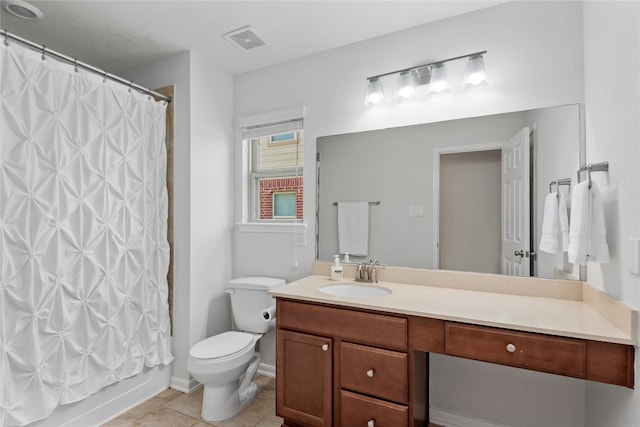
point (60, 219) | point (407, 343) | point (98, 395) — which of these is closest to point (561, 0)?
point (407, 343)

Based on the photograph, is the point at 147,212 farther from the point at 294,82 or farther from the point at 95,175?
the point at 294,82

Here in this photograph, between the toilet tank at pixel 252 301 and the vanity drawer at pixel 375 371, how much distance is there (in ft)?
2.83

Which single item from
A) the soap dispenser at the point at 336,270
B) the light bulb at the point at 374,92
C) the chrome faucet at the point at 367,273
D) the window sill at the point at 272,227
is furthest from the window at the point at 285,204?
the light bulb at the point at 374,92

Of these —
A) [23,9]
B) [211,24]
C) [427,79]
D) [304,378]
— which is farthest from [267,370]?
[23,9]

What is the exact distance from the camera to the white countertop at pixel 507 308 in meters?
1.22

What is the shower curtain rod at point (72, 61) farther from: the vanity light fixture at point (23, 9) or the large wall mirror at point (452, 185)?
the large wall mirror at point (452, 185)

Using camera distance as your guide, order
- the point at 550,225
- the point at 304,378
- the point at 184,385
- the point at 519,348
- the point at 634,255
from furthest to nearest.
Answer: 1. the point at 184,385
2. the point at 304,378
3. the point at 550,225
4. the point at 519,348
5. the point at 634,255

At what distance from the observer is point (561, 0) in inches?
66.7

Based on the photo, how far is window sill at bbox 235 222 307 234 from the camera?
97.7 inches

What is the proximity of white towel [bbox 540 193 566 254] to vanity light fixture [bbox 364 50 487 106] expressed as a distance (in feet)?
2.49

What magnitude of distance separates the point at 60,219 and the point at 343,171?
173cm

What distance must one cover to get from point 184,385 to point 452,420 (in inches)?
73.0

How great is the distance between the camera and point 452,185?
77.2 inches

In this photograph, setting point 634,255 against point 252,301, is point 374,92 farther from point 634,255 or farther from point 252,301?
point 252,301
